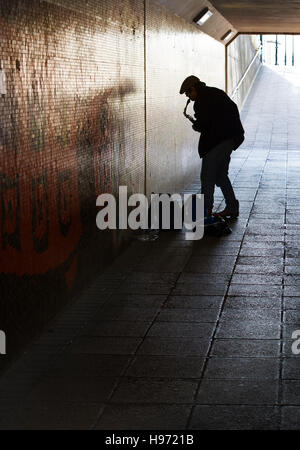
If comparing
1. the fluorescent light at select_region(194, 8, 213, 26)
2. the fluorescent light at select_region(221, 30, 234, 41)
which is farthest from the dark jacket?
the fluorescent light at select_region(221, 30, 234, 41)

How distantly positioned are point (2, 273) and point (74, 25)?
2610 mm

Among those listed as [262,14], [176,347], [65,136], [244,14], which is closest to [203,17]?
[244,14]

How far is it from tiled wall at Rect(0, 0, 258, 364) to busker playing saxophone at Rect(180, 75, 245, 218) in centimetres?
65

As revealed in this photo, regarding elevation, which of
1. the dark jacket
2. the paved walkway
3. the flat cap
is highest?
the flat cap

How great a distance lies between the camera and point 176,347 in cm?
584

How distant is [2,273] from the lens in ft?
17.2

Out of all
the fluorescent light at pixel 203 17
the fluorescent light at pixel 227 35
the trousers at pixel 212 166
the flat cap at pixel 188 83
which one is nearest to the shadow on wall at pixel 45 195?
the flat cap at pixel 188 83

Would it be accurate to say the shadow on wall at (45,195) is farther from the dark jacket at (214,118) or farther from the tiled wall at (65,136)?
the dark jacket at (214,118)

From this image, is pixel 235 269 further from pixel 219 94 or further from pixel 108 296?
pixel 219 94

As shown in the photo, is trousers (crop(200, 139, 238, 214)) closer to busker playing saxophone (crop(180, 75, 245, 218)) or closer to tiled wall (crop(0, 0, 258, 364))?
busker playing saxophone (crop(180, 75, 245, 218))

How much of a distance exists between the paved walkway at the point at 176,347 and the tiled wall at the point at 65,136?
1.11 feet

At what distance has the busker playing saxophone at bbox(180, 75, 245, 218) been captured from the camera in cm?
1028

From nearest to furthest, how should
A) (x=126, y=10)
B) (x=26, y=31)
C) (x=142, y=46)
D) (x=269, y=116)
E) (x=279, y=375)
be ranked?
(x=279, y=375) < (x=26, y=31) < (x=126, y=10) < (x=142, y=46) < (x=269, y=116)

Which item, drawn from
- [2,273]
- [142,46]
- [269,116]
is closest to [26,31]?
[2,273]
